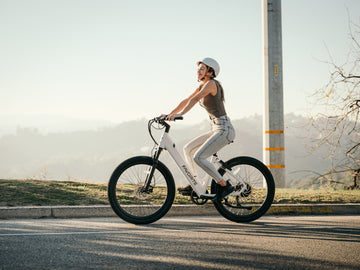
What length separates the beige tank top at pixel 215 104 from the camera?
19.9 ft

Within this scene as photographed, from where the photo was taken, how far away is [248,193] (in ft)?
21.0

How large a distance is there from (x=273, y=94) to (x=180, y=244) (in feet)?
23.6

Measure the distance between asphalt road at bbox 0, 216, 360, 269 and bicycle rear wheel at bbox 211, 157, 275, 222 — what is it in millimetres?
168

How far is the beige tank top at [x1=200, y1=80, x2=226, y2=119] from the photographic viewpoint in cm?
607

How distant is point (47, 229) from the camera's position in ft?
18.7

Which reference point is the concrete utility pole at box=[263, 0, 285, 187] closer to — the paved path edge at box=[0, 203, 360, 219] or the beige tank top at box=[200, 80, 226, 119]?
the paved path edge at box=[0, 203, 360, 219]

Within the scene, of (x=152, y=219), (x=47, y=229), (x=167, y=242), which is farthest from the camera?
(x=152, y=219)

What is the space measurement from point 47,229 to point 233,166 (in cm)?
280

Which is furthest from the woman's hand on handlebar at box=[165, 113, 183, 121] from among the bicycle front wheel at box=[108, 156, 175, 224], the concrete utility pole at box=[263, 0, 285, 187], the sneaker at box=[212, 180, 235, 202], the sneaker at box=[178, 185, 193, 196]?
the concrete utility pole at box=[263, 0, 285, 187]

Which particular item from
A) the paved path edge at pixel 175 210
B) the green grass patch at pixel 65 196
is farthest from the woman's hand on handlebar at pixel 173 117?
the green grass patch at pixel 65 196

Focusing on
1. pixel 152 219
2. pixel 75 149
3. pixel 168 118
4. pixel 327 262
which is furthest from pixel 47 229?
pixel 75 149

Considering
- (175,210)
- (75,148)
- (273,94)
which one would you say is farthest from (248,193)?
(75,148)

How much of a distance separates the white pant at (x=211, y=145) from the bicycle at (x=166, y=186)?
152mm

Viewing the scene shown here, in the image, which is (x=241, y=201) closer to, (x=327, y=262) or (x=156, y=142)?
(x=156, y=142)
